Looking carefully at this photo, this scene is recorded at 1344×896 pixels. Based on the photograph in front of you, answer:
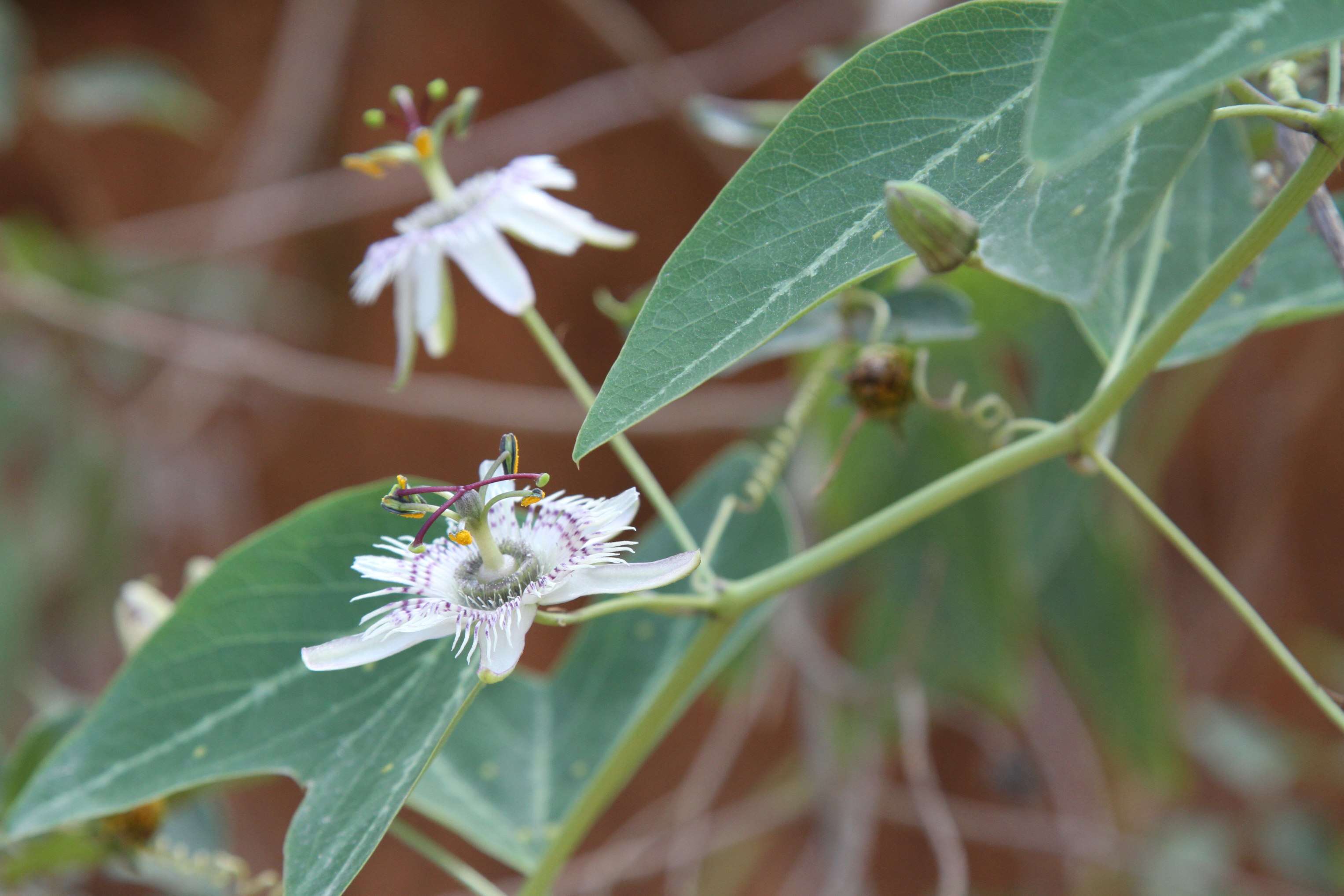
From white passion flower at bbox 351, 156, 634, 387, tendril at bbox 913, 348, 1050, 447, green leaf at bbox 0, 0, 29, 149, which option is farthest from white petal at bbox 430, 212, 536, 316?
green leaf at bbox 0, 0, 29, 149

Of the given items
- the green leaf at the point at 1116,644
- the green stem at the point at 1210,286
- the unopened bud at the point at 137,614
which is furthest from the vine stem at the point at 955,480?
the green leaf at the point at 1116,644

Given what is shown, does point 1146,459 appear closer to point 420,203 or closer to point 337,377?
point 337,377

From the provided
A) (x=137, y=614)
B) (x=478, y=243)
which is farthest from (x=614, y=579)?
(x=137, y=614)

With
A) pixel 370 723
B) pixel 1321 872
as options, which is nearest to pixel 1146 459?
pixel 1321 872

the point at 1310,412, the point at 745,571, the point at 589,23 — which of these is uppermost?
the point at 589,23

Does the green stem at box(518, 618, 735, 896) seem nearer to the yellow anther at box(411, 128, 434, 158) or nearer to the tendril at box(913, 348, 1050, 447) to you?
the tendril at box(913, 348, 1050, 447)

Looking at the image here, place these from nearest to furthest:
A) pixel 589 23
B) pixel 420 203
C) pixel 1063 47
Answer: pixel 1063 47 → pixel 589 23 → pixel 420 203

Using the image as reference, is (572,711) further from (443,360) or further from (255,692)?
(443,360)

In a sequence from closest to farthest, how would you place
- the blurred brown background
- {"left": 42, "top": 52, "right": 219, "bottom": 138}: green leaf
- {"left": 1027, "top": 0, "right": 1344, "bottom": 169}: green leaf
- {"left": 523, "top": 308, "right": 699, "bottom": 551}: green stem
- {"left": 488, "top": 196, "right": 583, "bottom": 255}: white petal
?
1. {"left": 1027, "top": 0, "right": 1344, "bottom": 169}: green leaf
2. {"left": 523, "top": 308, "right": 699, "bottom": 551}: green stem
3. {"left": 488, "top": 196, "right": 583, "bottom": 255}: white petal
4. {"left": 42, "top": 52, "right": 219, "bottom": 138}: green leaf
5. the blurred brown background

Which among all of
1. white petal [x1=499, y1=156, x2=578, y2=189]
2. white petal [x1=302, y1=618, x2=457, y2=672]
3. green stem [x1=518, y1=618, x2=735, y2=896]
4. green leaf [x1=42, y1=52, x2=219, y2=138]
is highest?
green leaf [x1=42, y1=52, x2=219, y2=138]
